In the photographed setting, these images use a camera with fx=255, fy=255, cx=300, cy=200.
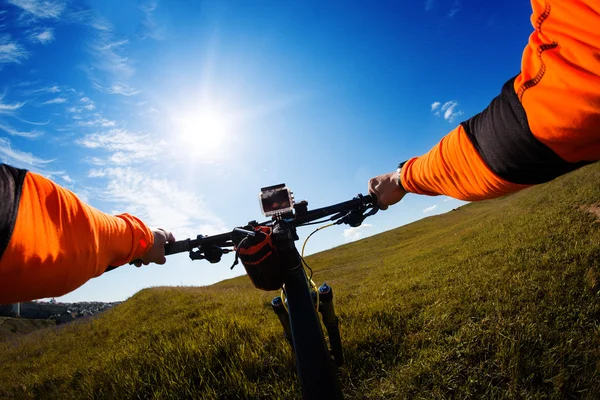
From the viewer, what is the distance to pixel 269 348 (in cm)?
468

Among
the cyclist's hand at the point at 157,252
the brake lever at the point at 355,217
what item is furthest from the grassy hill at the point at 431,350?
the cyclist's hand at the point at 157,252

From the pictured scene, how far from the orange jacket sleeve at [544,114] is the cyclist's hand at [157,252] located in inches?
102

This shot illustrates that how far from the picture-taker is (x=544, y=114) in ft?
3.26

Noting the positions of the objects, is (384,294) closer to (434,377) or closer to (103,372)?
(434,377)

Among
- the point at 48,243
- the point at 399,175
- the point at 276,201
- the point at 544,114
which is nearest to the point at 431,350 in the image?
the point at 399,175

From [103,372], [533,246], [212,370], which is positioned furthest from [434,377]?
[533,246]

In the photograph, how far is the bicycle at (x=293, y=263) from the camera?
199cm

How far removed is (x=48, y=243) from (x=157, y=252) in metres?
1.42

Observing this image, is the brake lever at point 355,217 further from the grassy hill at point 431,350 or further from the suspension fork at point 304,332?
the grassy hill at point 431,350

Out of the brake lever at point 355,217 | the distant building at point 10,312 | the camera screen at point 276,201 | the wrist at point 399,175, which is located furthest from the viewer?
the distant building at point 10,312

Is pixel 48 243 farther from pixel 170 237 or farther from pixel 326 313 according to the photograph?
pixel 326 313

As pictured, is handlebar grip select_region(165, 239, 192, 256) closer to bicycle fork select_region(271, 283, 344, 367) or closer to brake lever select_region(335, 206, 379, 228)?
bicycle fork select_region(271, 283, 344, 367)

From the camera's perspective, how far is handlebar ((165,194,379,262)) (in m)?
2.75

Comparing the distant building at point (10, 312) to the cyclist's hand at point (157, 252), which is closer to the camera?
the cyclist's hand at point (157, 252)
